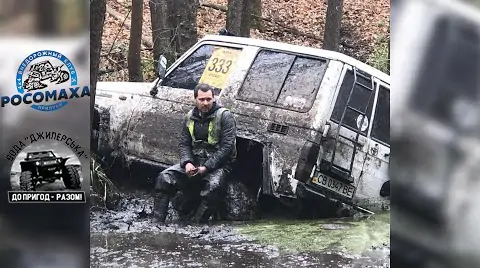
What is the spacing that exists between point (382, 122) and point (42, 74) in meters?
2.48

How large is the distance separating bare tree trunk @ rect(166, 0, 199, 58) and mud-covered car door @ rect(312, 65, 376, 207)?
3.76 feet

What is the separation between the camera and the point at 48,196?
3.94m

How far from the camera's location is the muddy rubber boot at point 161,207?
12.8ft

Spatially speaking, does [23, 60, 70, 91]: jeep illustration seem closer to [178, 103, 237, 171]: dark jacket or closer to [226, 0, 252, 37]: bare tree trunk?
[178, 103, 237, 171]: dark jacket

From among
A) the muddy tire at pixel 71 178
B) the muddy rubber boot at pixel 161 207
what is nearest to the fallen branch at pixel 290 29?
the muddy rubber boot at pixel 161 207

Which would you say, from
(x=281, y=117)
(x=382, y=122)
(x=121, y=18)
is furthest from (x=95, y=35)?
(x=382, y=122)

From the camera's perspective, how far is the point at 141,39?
157 inches

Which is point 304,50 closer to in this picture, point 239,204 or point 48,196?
point 239,204

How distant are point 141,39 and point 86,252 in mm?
1626

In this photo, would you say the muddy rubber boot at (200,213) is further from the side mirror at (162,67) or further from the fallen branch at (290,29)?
the fallen branch at (290,29)

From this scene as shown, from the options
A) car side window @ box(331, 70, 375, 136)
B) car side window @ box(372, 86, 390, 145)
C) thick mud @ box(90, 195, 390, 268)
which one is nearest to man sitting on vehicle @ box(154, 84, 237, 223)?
thick mud @ box(90, 195, 390, 268)

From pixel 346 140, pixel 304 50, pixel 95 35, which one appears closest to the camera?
pixel 346 140

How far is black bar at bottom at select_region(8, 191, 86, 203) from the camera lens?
3.93 m

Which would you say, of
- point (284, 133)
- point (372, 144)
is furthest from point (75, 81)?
point (372, 144)
